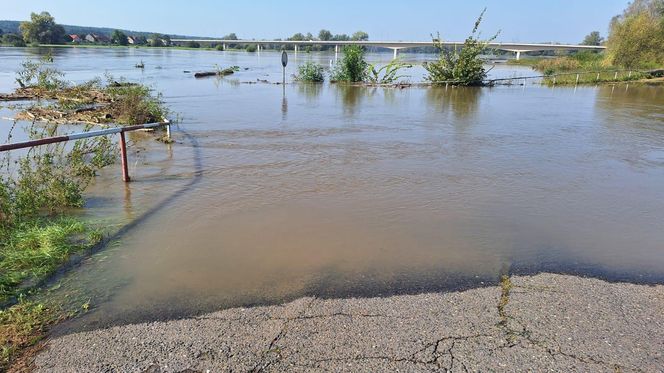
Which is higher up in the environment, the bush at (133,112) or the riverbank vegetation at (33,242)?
the bush at (133,112)

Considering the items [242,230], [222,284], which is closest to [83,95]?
[242,230]

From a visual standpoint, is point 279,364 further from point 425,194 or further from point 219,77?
point 219,77

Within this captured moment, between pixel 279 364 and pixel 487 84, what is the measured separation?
31842 mm

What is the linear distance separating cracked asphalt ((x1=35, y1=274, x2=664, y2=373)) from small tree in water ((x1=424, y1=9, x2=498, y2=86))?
1086 inches

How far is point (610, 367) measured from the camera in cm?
347

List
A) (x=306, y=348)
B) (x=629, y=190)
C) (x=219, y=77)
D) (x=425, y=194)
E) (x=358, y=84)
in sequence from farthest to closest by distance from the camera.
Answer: (x=219, y=77) < (x=358, y=84) < (x=629, y=190) < (x=425, y=194) < (x=306, y=348)

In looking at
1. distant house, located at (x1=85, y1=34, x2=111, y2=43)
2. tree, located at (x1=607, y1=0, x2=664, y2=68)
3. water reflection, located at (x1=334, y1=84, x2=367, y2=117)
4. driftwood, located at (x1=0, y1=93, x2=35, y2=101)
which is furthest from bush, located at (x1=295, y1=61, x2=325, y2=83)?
distant house, located at (x1=85, y1=34, x2=111, y2=43)

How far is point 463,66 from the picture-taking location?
1199 inches

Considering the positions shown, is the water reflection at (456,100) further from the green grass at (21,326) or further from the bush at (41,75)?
the green grass at (21,326)

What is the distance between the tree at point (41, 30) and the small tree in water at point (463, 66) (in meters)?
96.2

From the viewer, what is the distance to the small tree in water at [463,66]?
30406mm

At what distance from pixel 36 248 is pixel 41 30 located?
113813 millimetres

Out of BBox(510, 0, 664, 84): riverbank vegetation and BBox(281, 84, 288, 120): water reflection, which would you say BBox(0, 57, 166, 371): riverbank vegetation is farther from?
BBox(510, 0, 664, 84): riverbank vegetation

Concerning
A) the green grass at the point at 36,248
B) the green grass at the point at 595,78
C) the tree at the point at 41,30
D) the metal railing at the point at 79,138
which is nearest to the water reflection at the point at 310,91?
the metal railing at the point at 79,138
